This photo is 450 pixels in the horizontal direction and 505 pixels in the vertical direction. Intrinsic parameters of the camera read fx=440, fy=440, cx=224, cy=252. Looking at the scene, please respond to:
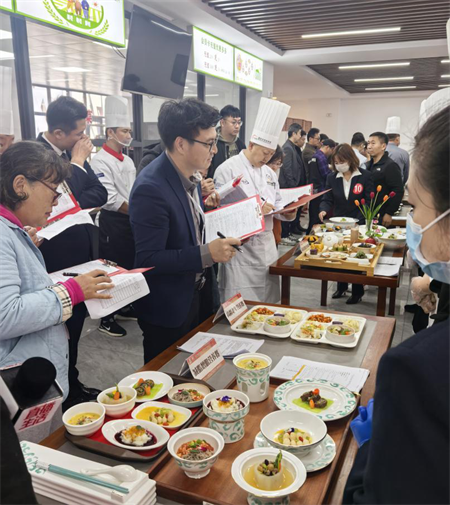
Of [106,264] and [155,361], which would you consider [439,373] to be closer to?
[155,361]

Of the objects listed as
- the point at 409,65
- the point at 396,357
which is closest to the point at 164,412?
the point at 396,357

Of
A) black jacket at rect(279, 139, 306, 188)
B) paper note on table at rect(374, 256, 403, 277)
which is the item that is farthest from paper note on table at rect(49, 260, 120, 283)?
black jacket at rect(279, 139, 306, 188)

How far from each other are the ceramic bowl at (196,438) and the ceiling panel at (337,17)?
4.59 m

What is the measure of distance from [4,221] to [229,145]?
304 centimetres

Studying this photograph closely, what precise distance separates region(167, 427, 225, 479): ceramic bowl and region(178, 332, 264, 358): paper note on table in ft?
1.62

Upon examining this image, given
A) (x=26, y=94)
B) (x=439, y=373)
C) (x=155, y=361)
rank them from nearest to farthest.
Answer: (x=439, y=373)
(x=155, y=361)
(x=26, y=94)

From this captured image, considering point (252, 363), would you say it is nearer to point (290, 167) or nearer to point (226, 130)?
point (226, 130)

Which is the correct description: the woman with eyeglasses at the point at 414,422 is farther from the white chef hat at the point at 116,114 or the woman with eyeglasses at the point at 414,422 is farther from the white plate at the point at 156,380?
the white chef hat at the point at 116,114

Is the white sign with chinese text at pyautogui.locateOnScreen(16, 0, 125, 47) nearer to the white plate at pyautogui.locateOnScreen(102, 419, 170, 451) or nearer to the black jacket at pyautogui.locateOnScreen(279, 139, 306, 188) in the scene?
the white plate at pyautogui.locateOnScreen(102, 419, 170, 451)

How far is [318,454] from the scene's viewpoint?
Answer: 956 mm

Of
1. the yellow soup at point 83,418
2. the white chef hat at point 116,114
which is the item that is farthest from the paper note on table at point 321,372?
the white chef hat at point 116,114

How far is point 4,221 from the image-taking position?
1.23 meters

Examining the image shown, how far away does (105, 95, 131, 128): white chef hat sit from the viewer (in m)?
3.31

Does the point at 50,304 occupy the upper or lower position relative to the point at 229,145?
lower
